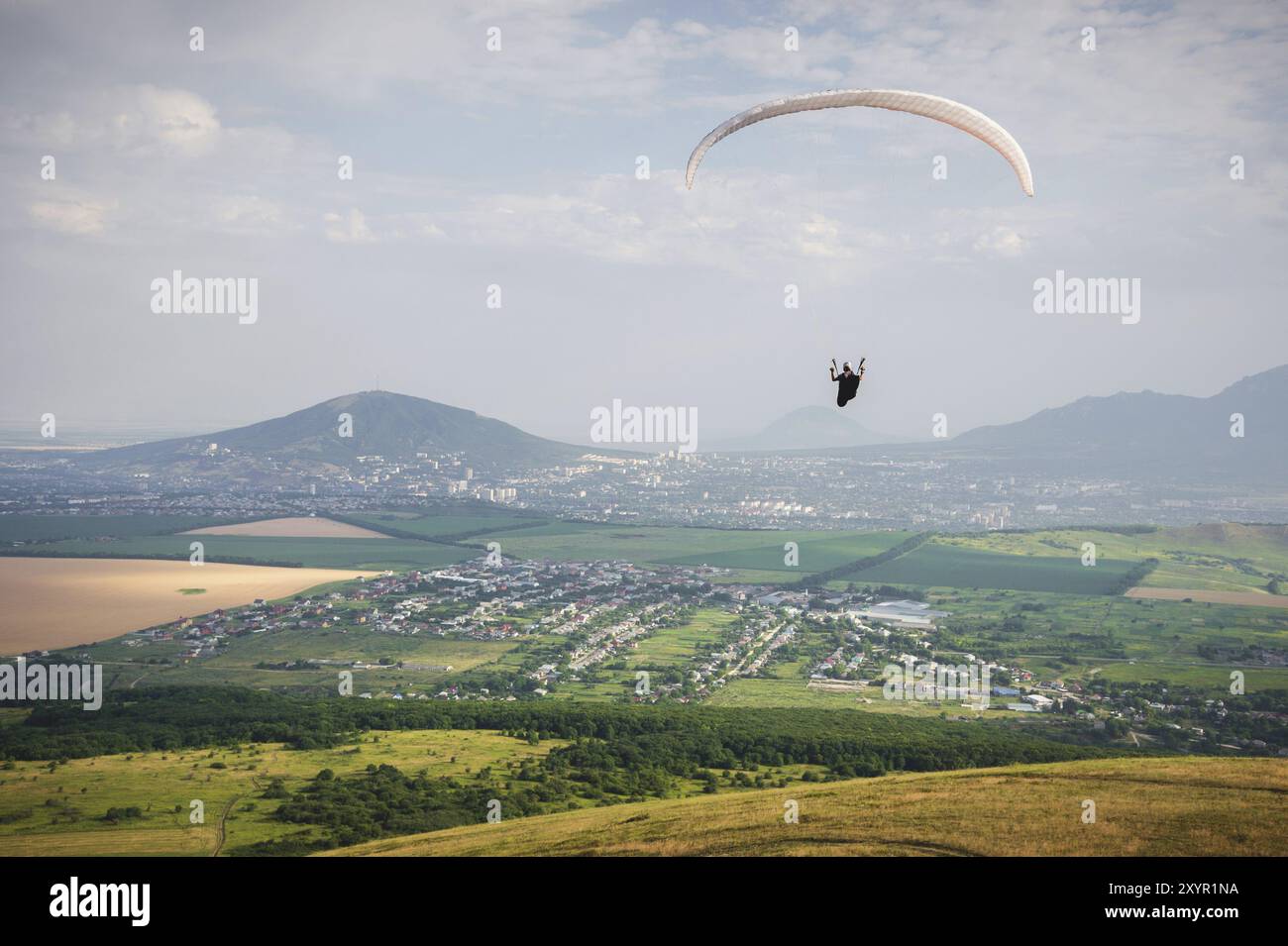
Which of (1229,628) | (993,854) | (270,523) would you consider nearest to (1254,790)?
(993,854)

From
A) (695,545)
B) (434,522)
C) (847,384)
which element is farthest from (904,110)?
(434,522)

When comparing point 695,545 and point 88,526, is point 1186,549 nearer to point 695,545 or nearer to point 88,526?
point 695,545

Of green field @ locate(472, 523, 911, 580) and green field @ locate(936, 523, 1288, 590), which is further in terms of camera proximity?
green field @ locate(472, 523, 911, 580)

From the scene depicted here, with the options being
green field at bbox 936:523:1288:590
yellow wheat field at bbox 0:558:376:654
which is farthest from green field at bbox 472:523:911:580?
yellow wheat field at bbox 0:558:376:654

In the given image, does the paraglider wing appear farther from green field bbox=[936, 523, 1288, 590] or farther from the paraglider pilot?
green field bbox=[936, 523, 1288, 590]

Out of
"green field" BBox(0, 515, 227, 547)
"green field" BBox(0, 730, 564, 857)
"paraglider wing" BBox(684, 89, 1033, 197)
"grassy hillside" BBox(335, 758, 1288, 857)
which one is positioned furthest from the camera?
"green field" BBox(0, 515, 227, 547)

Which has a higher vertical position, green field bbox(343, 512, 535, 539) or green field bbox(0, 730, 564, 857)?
green field bbox(343, 512, 535, 539)

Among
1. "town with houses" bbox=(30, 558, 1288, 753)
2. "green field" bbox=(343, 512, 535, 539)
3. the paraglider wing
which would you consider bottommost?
"town with houses" bbox=(30, 558, 1288, 753)
